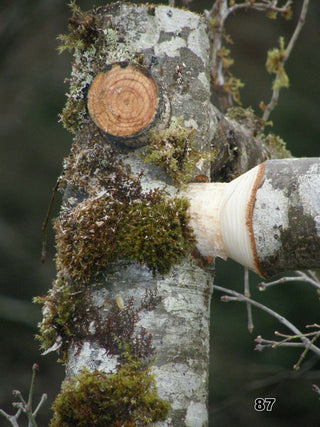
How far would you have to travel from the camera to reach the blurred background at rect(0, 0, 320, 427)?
3.10m

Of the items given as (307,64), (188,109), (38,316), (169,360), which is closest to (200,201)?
(188,109)

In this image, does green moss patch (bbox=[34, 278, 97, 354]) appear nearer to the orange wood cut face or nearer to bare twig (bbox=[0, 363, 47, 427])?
bare twig (bbox=[0, 363, 47, 427])

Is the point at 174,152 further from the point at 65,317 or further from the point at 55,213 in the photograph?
the point at 55,213

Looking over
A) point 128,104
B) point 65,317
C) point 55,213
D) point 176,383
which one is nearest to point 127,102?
point 128,104

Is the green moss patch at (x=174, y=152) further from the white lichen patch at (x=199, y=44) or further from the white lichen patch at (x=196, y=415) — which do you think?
the white lichen patch at (x=196, y=415)

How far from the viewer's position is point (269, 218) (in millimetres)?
1076

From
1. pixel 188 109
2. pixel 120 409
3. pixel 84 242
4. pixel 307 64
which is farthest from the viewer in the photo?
pixel 307 64

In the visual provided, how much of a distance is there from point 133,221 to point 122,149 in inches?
8.3

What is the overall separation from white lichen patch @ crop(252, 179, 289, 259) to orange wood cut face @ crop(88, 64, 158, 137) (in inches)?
14.3

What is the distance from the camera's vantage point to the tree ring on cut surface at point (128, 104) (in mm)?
1212

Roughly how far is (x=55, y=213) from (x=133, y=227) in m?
2.34

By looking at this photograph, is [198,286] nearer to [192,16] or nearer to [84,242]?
[84,242]

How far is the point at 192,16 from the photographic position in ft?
4.60

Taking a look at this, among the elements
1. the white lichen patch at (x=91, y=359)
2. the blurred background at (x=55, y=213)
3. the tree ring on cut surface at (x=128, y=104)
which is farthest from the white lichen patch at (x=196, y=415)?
the blurred background at (x=55, y=213)
